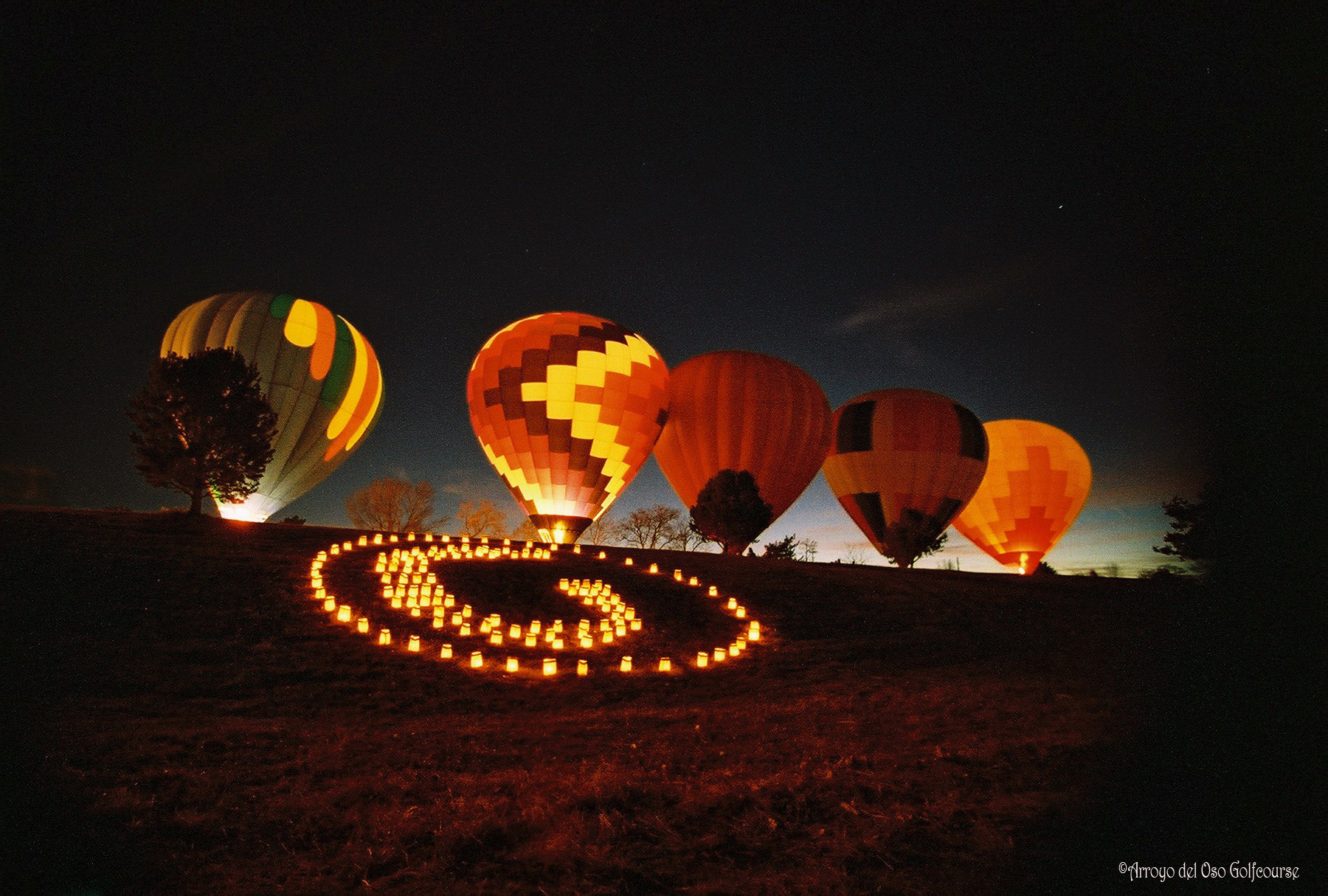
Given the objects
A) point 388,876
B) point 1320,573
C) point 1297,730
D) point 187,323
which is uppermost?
point 187,323

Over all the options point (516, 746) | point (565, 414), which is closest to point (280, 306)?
point (565, 414)

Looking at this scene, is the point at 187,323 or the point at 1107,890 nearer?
the point at 1107,890

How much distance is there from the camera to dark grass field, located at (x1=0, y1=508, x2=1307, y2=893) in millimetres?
4297

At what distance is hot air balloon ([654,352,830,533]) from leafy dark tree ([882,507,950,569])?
4.39 m

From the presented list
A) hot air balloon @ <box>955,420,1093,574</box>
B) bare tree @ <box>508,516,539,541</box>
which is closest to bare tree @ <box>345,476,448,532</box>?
bare tree @ <box>508,516,539,541</box>

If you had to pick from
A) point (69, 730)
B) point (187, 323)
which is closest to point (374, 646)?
point (69, 730)

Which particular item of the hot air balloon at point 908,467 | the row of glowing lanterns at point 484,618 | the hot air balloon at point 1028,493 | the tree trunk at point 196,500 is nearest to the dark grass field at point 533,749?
the row of glowing lanterns at point 484,618

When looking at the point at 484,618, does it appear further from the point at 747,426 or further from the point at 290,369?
the point at 747,426

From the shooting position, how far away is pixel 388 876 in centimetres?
416

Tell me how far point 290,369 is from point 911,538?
24044 millimetres

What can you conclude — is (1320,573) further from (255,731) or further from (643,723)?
(255,731)

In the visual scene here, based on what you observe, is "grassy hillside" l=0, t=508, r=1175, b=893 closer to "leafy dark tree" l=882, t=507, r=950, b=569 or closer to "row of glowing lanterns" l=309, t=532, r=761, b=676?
"row of glowing lanterns" l=309, t=532, r=761, b=676

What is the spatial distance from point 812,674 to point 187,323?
23265mm

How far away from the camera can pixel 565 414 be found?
2395 centimetres
